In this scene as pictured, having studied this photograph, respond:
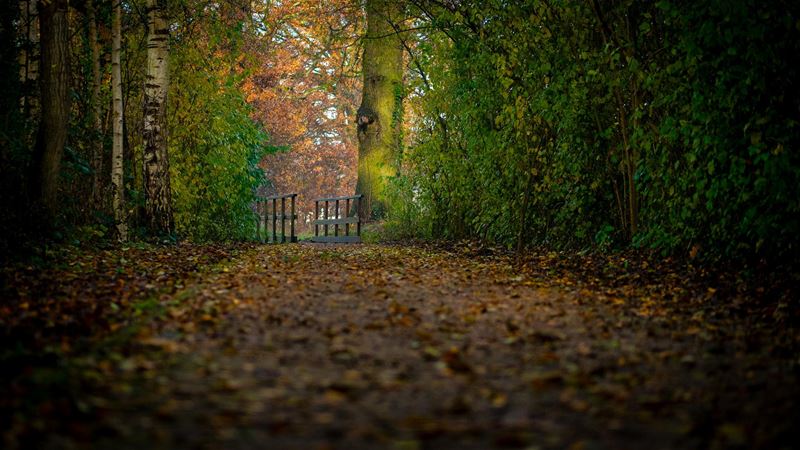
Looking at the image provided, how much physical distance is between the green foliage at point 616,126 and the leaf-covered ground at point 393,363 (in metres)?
0.98

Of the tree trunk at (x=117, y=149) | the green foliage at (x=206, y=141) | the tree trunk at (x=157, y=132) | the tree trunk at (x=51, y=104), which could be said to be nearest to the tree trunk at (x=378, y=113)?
the green foliage at (x=206, y=141)

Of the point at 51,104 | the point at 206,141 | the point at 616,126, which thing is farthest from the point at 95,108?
the point at 616,126

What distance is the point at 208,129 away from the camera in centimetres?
1722

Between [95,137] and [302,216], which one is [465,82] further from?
[302,216]

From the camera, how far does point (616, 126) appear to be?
10352 mm

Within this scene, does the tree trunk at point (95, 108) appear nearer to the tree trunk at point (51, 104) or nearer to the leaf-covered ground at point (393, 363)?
the tree trunk at point (51, 104)

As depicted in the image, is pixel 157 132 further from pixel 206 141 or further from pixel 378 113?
pixel 378 113

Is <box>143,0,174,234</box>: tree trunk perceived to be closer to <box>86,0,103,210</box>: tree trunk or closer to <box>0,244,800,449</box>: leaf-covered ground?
<box>86,0,103,210</box>: tree trunk

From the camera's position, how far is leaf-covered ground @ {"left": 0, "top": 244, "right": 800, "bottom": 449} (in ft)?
10.6

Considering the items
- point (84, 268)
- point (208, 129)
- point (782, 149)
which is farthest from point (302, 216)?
point (782, 149)

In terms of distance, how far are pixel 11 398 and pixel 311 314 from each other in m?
2.92

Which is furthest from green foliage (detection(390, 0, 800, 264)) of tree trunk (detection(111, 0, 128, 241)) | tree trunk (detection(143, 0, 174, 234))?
tree trunk (detection(111, 0, 128, 241))

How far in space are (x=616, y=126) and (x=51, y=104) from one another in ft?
24.3

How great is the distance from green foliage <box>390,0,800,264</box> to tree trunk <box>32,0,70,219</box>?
612 centimetres
